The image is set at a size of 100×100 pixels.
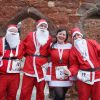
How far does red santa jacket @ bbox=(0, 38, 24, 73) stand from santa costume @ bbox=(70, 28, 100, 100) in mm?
895

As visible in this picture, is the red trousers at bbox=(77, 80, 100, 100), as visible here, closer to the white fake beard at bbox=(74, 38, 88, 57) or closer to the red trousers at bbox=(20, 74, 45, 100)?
the white fake beard at bbox=(74, 38, 88, 57)

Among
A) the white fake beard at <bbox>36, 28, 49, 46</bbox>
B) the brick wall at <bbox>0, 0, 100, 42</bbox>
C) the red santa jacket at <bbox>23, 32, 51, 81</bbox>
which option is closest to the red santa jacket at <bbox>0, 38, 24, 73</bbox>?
the red santa jacket at <bbox>23, 32, 51, 81</bbox>

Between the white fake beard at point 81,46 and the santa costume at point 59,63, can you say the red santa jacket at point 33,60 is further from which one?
the white fake beard at point 81,46

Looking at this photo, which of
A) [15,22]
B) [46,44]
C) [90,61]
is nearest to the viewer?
[90,61]

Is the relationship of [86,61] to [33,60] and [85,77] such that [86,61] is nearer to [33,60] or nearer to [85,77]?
[85,77]

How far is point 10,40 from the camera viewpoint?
5.64 metres

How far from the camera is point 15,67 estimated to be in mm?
5594

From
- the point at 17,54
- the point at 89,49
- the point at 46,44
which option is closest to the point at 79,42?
the point at 89,49

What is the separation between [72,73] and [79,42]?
20.4 inches

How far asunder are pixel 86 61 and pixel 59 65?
46 centimetres

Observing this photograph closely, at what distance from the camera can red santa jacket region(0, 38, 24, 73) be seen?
5562 millimetres

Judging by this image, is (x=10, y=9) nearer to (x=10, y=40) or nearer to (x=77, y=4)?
(x=77, y=4)

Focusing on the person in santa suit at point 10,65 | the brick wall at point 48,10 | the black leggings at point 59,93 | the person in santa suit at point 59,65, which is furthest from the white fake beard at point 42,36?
the brick wall at point 48,10

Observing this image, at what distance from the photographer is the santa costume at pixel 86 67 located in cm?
536
